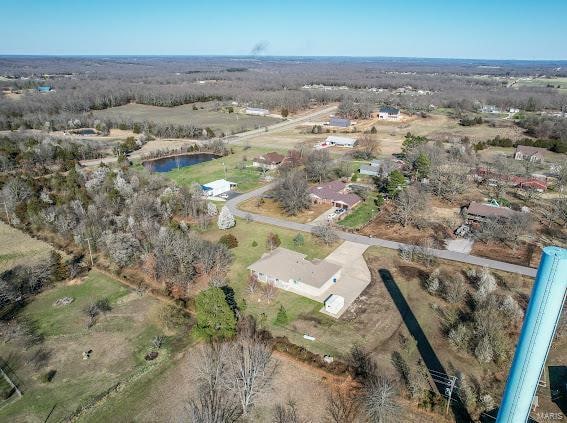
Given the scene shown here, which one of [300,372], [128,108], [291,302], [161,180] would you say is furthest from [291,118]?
[300,372]

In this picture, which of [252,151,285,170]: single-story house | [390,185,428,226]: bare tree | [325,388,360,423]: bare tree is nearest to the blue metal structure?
[325,388,360,423]: bare tree

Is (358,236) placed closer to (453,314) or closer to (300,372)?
(453,314)

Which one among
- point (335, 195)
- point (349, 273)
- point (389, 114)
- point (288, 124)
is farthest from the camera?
point (389, 114)

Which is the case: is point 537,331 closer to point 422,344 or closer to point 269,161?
point 422,344

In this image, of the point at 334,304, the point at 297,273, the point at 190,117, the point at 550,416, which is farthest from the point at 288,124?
the point at 550,416

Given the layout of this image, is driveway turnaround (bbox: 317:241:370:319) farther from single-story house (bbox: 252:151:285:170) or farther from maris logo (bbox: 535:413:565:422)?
single-story house (bbox: 252:151:285:170)

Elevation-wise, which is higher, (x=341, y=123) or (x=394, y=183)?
(x=394, y=183)
